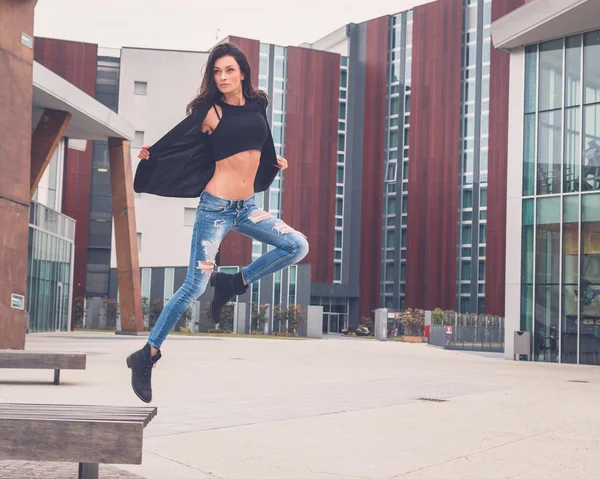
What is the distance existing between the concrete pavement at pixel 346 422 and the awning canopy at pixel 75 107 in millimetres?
15635

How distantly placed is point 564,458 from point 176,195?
19.2 feet

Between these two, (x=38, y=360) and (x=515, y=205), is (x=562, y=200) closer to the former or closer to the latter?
(x=515, y=205)

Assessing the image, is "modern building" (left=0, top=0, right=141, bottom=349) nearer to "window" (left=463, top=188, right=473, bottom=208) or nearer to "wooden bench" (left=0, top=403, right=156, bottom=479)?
"wooden bench" (left=0, top=403, right=156, bottom=479)

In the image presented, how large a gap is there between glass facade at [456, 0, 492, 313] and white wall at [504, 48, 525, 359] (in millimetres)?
52330

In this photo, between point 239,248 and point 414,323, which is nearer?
point 414,323

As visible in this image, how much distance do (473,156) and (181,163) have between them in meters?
82.6

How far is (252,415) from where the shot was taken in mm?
11094

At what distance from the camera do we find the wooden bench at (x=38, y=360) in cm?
1322

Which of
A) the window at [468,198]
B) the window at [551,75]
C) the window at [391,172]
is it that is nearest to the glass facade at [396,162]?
the window at [391,172]

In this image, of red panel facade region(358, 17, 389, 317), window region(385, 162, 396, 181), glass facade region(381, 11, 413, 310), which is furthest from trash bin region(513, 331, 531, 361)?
window region(385, 162, 396, 181)

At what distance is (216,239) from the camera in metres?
3.76

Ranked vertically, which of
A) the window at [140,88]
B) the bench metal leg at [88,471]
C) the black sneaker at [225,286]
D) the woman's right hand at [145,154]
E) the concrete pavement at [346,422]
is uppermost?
the window at [140,88]

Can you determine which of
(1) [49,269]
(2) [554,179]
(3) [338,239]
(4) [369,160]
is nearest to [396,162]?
(4) [369,160]

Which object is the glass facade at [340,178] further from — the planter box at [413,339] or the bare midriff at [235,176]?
the bare midriff at [235,176]
